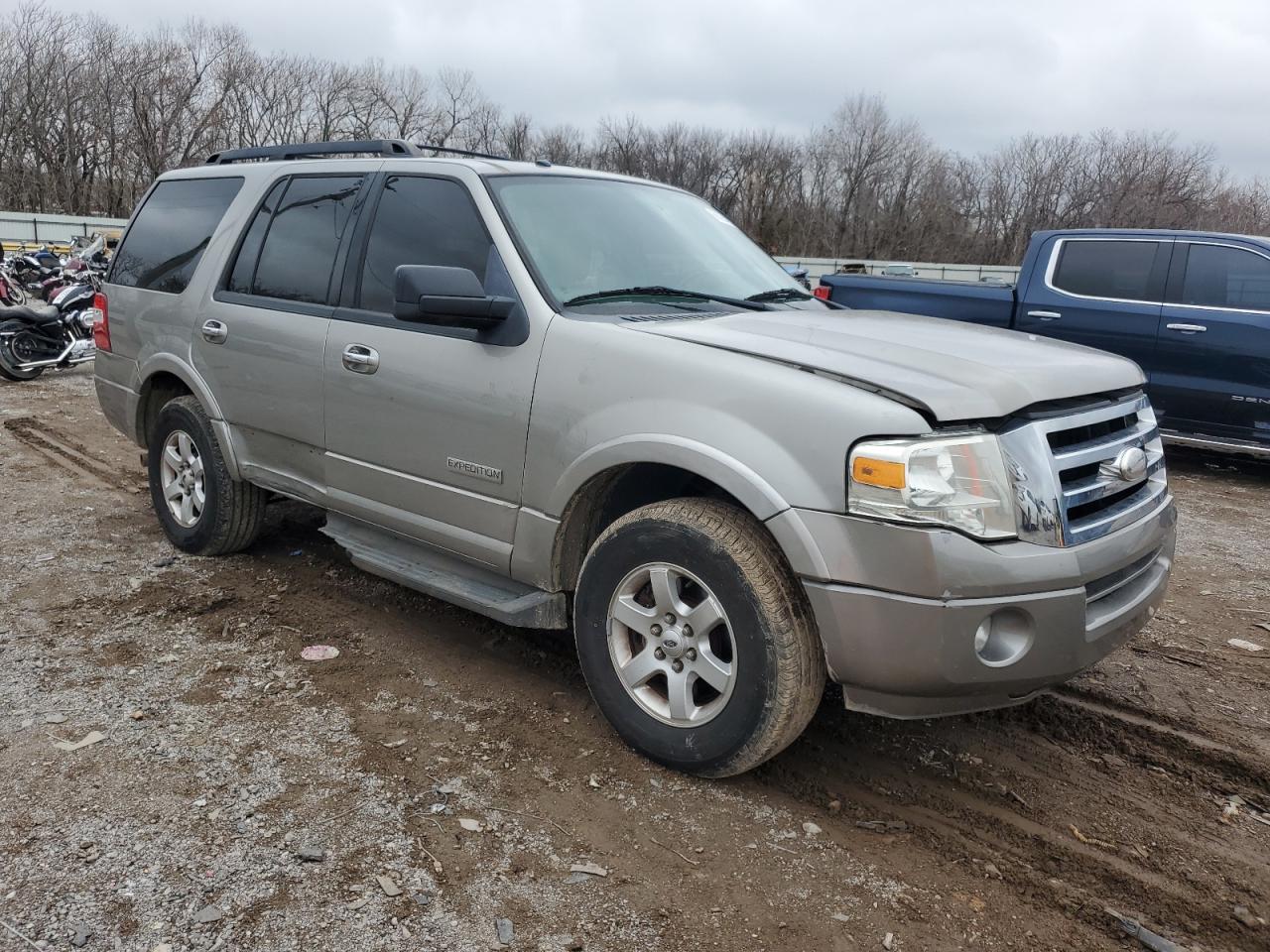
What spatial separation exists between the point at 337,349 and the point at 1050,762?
3100 millimetres

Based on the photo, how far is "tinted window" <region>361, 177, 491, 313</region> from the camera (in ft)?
12.1

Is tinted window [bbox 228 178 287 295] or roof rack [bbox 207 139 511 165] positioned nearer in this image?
roof rack [bbox 207 139 511 165]

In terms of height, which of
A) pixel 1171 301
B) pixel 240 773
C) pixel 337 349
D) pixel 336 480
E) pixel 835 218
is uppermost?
pixel 835 218

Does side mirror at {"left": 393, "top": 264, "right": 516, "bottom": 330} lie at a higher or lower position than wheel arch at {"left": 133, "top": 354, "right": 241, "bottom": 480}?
higher

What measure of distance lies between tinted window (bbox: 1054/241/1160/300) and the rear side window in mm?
6322

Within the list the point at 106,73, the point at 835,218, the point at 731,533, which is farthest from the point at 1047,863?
the point at 835,218

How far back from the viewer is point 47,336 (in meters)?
11.8

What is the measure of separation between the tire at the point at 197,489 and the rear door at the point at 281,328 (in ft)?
0.87

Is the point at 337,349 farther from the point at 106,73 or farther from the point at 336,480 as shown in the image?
the point at 106,73

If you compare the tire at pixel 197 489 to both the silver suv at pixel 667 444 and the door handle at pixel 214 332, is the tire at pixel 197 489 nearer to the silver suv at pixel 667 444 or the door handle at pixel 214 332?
the silver suv at pixel 667 444

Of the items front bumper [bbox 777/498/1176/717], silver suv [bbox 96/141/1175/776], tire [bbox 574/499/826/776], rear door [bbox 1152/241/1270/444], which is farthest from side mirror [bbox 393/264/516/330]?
rear door [bbox 1152/241/1270/444]

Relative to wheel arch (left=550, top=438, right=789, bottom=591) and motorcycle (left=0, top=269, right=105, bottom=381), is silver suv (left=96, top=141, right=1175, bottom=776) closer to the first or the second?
wheel arch (left=550, top=438, right=789, bottom=591)

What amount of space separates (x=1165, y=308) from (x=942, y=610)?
6.48 metres

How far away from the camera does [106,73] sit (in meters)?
43.6
